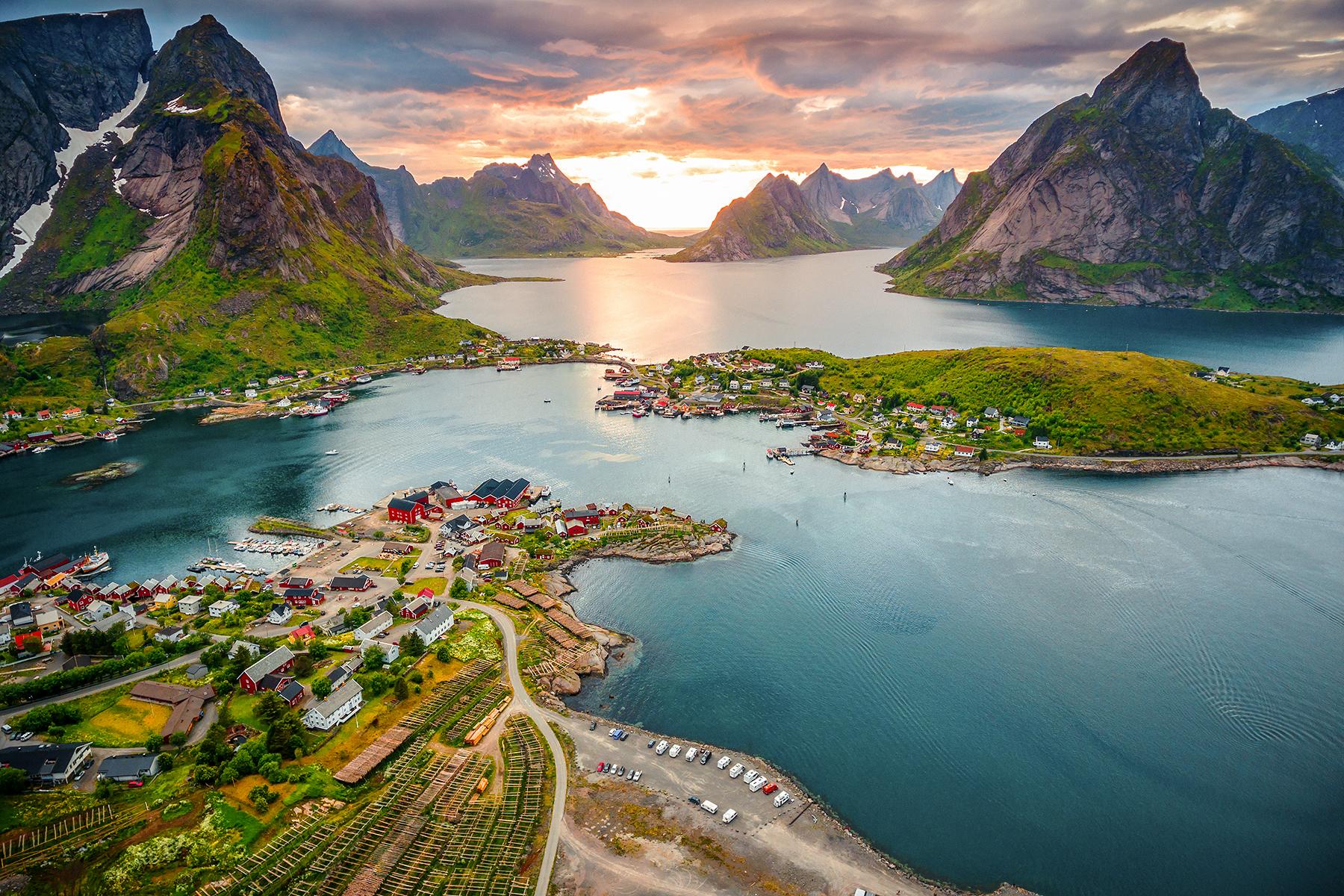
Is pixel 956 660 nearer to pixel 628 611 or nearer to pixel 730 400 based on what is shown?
pixel 628 611

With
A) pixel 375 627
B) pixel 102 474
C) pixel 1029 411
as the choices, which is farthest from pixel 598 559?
pixel 1029 411

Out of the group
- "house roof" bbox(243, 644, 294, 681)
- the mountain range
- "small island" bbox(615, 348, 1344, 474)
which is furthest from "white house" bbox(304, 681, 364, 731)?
the mountain range

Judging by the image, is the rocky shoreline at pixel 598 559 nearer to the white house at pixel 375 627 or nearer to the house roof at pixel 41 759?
the white house at pixel 375 627

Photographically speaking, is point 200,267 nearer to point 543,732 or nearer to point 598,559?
point 598,559

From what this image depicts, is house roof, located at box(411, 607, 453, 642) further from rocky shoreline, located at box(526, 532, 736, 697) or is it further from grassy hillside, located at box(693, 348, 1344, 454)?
grassy hillside, located at box(693, 348, 1344, 454)

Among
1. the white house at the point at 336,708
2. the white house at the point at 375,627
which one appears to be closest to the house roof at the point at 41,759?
the white house at the point at 336,708

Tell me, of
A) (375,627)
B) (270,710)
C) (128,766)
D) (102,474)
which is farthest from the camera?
(102,474)
